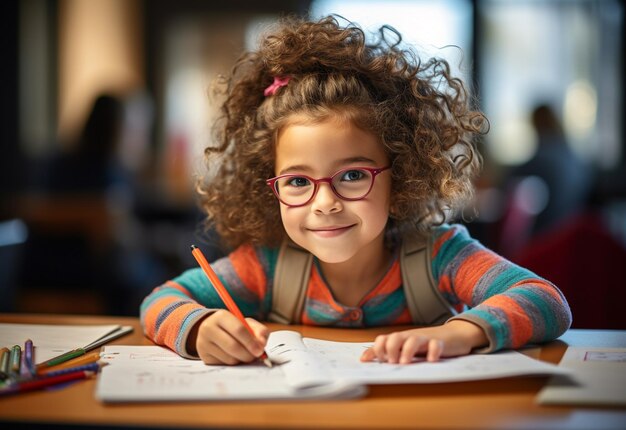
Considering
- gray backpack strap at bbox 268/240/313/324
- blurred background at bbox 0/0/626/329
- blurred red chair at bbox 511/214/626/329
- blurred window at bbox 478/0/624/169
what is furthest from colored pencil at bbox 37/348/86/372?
blurred window at bbox 478/0/624/169

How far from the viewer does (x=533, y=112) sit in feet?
17.4

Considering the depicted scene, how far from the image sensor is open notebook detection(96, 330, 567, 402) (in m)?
0.81

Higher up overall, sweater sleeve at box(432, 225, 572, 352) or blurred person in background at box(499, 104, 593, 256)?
sweater sleeve at box(432, 225, 572, 352)

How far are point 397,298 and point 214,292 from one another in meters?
0.29

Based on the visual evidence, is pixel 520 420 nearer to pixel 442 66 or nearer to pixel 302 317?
pixel 302 317

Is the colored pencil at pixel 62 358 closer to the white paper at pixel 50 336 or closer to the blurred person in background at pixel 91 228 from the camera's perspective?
the white paper at pixel 50 336

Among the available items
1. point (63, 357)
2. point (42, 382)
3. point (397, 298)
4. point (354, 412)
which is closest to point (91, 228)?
point (397, 298)

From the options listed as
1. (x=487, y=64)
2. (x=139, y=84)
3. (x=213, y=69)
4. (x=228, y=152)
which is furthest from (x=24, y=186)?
(x=228, y=152)

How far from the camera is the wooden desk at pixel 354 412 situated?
0.73 metres

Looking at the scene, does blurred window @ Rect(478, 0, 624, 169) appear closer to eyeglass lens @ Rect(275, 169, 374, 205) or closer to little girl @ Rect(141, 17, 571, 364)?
little girl @ Rect(141, 17, 571, 364)

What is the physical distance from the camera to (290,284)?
4.16 ft

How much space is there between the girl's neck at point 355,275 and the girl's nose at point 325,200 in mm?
178

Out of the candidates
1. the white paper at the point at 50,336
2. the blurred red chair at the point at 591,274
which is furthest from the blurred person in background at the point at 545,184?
the white paper at the point at 50,336

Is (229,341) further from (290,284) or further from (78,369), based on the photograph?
(290,284)
